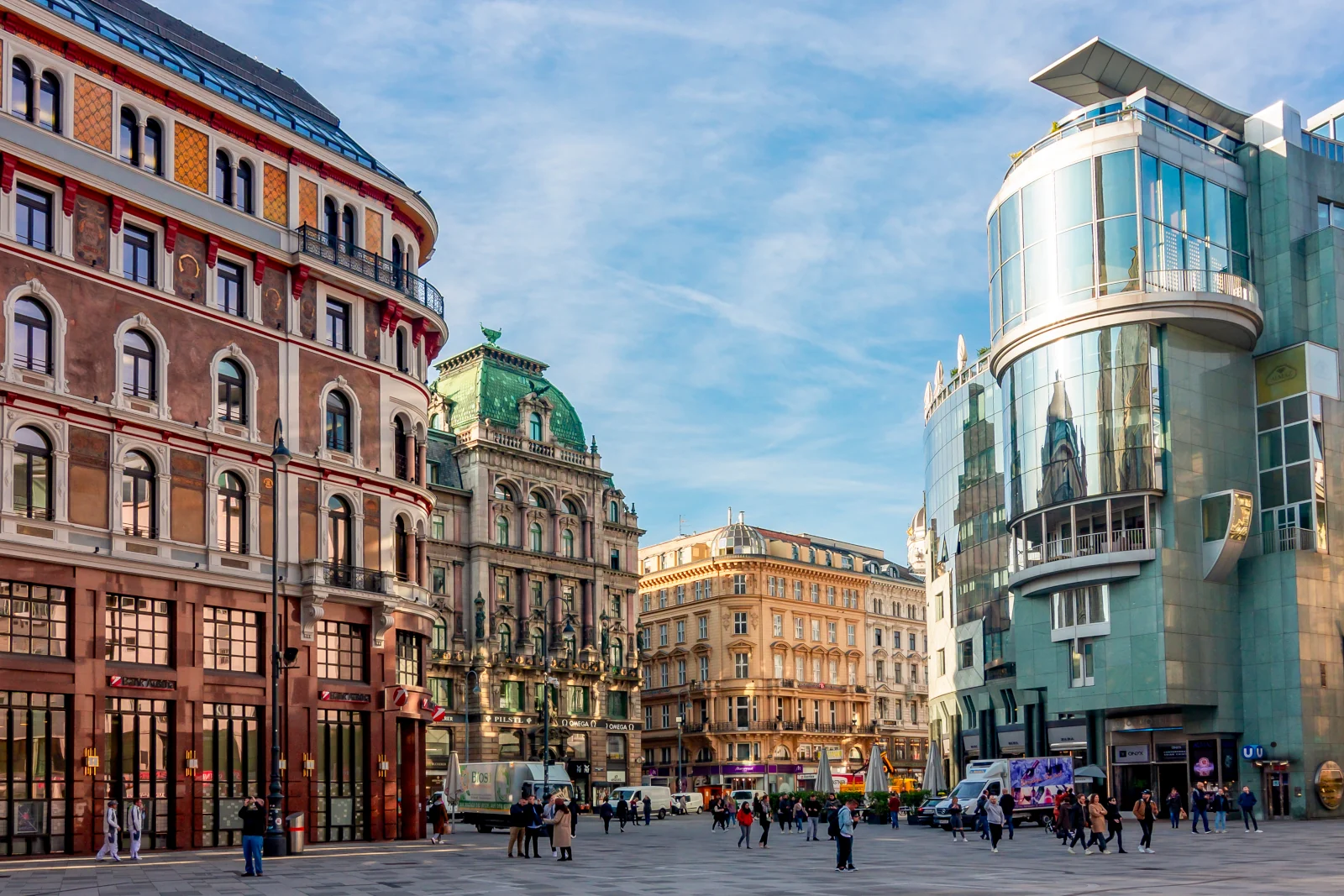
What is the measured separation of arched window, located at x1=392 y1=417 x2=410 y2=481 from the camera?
50.4 m

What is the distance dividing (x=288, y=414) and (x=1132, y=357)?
36956 millimetres

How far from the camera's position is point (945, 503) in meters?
91.7

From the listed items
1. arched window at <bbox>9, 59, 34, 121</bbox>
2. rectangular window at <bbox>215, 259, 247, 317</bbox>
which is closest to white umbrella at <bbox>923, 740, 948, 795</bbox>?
rectangular window at <bbox>215, 259, 247, 317</bbox>

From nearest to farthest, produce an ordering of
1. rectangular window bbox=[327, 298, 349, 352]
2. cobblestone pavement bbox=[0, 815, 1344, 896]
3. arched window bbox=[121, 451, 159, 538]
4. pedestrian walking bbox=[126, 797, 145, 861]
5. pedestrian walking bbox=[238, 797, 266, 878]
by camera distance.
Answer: cobblestone pavement bbox=[0, 815, 1344, 896]
pedestrian walking bbox=[238, 797, 266, 878]
pedestrian walking bbox=[126, 797, 145, 861]
arched window bbox=[121, 451, 159, 538]
rectangular window bbox=[327, 298, 349, 352]

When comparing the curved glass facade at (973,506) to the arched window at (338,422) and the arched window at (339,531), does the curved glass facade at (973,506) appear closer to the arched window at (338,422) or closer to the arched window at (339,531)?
the arched window at (339,531)

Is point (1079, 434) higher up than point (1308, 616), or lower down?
higher up

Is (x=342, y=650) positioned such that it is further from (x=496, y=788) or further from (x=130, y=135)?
(x=130, y=135)

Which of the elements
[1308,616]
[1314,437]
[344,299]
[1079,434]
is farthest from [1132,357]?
[344,299]

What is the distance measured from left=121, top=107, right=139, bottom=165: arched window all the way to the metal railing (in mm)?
41845

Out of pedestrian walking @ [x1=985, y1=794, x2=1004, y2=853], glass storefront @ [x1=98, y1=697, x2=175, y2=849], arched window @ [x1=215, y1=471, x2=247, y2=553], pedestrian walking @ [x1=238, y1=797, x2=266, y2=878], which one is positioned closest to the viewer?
pedestrian walking @ [x1=238, y1=797, x2=266, y2=878]

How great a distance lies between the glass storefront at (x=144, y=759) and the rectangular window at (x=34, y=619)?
228 cm

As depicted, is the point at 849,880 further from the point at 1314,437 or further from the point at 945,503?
the point at 945,503

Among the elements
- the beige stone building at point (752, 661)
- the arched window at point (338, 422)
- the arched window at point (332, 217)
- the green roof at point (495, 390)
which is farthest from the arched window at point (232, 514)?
the beige stone building at point (752, 661)

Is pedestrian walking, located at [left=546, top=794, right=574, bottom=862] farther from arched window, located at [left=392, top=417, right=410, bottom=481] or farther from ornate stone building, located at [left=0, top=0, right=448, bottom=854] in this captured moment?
arched window, located at [left=392, top=417, right=410, bottom=481]
